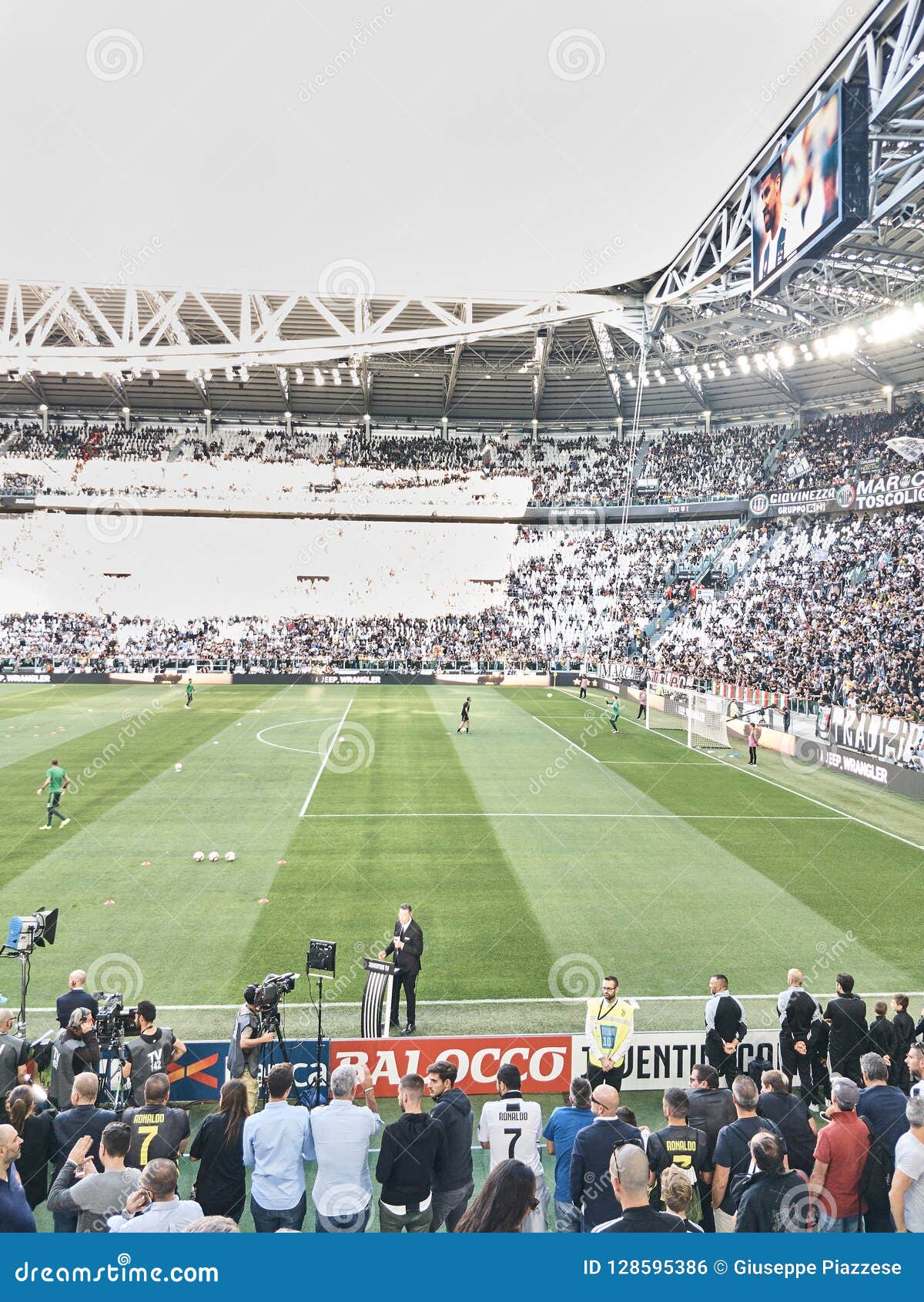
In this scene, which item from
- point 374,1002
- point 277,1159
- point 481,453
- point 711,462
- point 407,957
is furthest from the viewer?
point 481,453

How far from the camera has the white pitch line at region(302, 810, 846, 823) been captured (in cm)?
2144

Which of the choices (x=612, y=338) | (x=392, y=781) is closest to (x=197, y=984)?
(x=392, y=781)

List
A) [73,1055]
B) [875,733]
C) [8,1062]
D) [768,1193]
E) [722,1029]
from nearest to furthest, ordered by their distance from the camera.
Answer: [768,1193] → [8,1062] → [73,1055] → [722,1029] → [875,733]

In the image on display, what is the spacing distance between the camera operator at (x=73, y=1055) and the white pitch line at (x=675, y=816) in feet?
43.5

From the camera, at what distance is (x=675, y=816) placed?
73.0ft

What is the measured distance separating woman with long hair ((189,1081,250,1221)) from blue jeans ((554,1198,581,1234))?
6.93ft

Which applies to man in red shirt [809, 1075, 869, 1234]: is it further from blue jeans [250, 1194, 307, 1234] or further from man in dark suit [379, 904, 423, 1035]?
man in dark suit [379, 904, 423, 1035]

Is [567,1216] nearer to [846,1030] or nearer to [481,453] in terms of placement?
[846,1030]

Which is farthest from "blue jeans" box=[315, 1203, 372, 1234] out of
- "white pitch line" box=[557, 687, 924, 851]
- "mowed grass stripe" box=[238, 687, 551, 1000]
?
"white pitch line" box=[557, 687, 924, 851]

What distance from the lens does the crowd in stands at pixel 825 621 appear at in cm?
3603

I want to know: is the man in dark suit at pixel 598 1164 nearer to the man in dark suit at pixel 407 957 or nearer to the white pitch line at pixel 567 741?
the man in dark suit at pixel 407 957

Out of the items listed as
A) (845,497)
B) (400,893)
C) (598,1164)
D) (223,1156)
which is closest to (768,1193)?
(598,1164)

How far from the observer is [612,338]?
59.0 metres

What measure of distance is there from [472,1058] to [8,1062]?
4.23 meters
